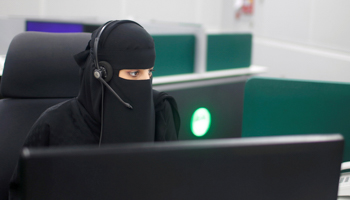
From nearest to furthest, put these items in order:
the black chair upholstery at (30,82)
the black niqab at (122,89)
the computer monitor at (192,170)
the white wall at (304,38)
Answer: the computer monitor at (192,170) < the black niqab at (122,89) < the black chair upholstery at (30,82) < the white wall at (304,38)

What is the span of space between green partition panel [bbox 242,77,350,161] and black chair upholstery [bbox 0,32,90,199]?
64 cm

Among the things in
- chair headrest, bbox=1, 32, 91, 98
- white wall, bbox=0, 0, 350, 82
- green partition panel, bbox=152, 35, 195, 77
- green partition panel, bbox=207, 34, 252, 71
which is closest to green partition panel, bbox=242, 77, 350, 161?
chair headrest, bbox=1, 32, 91, 98

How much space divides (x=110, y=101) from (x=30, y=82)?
1.17ft

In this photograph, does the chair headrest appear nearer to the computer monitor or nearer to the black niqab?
the black niqab

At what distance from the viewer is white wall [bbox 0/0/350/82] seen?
12.0ft

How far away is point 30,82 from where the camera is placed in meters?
1.26

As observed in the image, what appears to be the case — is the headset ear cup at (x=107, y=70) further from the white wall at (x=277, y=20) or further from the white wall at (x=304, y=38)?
the white wall at (x=304, y=38)

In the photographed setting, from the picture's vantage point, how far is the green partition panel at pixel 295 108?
1.12 m

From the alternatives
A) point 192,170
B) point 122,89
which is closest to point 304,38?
point 122,89

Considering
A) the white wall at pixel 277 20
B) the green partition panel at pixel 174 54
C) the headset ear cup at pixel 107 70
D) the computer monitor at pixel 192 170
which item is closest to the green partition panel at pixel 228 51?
the green partition panel at pixel 174 54

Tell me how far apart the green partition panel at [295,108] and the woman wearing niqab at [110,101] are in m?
0.36

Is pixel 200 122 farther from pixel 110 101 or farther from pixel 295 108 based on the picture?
pixel 110 101

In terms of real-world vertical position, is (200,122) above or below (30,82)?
below

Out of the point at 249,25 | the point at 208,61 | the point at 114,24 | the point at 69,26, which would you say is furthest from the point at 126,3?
the point at 114,24
